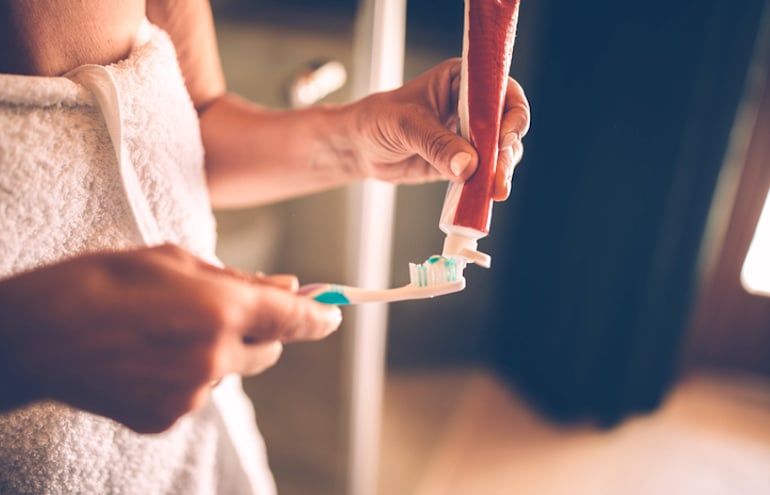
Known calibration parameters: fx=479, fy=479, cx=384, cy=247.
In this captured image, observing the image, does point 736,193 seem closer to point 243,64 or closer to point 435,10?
point 435,10

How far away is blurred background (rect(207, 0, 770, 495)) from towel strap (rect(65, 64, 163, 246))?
0.44 m

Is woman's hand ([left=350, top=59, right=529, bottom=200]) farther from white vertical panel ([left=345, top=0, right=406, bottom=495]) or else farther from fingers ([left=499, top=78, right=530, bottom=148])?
white vertical panel ([left=345, top=0, right=406, bottom=495])

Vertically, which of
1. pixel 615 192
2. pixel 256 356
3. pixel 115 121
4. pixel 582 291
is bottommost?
pixel 582 291

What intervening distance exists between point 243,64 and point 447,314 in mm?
755

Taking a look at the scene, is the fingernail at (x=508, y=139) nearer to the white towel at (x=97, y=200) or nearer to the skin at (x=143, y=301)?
the skin at (x=143, y=301)

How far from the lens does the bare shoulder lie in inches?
11.8

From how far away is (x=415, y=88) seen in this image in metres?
0.43

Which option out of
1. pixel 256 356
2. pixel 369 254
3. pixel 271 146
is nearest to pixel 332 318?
pixel 256 356

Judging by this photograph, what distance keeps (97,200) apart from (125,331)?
0.48 feet

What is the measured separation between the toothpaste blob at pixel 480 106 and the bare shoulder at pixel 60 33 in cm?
26

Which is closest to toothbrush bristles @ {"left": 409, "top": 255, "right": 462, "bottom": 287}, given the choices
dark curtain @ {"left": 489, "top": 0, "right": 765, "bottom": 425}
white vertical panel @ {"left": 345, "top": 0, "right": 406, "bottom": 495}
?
white vertical panel @ {"left": 345, "top": 0, "right": 406, "bottom": 495}

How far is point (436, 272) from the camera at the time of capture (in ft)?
1.13

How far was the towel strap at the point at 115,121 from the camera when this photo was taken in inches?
12.4

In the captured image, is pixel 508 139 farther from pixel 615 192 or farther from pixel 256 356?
pixel 615 192
